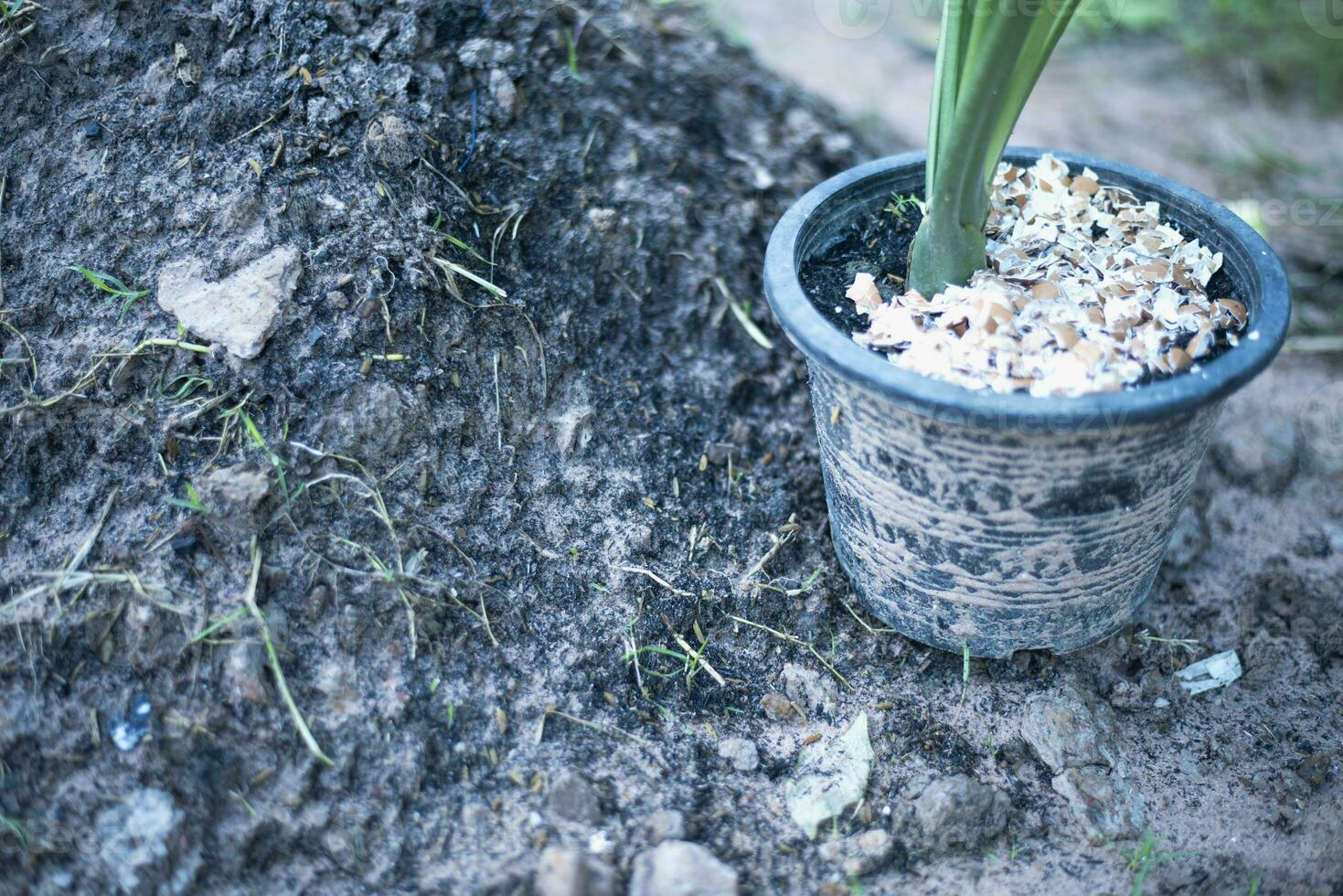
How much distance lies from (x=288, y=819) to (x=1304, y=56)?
3.84 meters

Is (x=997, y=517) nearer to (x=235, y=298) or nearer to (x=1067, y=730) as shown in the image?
(x=1067, y=730)

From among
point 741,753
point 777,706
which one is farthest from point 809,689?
point 741,753

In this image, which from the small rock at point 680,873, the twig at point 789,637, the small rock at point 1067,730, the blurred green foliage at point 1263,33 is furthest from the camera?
the blurred green foliage at point 1263,33

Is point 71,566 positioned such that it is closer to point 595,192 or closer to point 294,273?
point 294,273

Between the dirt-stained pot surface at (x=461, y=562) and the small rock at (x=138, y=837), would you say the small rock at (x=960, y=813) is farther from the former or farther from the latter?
the small rock at (x=138, y=837)

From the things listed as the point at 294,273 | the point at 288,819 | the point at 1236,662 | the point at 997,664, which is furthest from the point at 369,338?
the point at 1236,662

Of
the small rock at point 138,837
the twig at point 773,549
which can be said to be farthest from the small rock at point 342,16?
the small rock at point 138,837

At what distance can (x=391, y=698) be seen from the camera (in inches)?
58.1

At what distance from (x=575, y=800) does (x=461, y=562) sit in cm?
43

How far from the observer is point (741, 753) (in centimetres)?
154

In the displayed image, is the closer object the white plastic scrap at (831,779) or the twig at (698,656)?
the white plastic scrap at (831,779)

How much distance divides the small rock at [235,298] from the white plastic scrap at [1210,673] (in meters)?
1.67

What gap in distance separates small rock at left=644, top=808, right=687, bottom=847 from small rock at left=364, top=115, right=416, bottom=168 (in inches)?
46.7

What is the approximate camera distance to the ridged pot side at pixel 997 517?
1.34 meters
